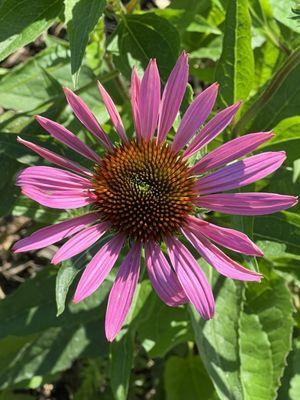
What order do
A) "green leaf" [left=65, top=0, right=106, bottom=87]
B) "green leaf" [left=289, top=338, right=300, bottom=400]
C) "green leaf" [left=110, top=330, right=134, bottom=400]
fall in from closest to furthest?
"green leaf" [left=65, top=0, right=106, bottom=87]
"green leaf" [left=110, top=330, right=134, bottom=400]
"green leaf" [left=289, top=338, right=300, bottom=400]

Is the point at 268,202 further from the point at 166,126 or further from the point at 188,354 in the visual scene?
the point at 188,354

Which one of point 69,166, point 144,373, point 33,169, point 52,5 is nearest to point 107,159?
point 69,166

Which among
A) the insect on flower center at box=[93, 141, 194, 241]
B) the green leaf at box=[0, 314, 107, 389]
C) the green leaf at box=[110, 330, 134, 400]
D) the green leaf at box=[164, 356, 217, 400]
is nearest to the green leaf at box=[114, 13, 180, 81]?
the insect on flower center at box=[93, 141, 194, 241]

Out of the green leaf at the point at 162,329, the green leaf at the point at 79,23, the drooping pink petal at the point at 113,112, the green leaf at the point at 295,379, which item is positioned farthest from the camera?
the green leaf at the point at 162,329

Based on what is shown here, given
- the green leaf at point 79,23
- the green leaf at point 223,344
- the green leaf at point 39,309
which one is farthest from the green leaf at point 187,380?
the green leaf at point 79,23

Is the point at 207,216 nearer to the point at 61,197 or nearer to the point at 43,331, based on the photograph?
the point at 61,197

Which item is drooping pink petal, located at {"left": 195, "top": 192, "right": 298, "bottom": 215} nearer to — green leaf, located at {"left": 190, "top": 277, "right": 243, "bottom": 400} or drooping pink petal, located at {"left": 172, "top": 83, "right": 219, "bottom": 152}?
drooping pink petal, located at {"left": 172, "top": 83, "right": 219, "bottom": 152}

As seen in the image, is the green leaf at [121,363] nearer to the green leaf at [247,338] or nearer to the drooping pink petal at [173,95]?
the green leaf at [247,338]
